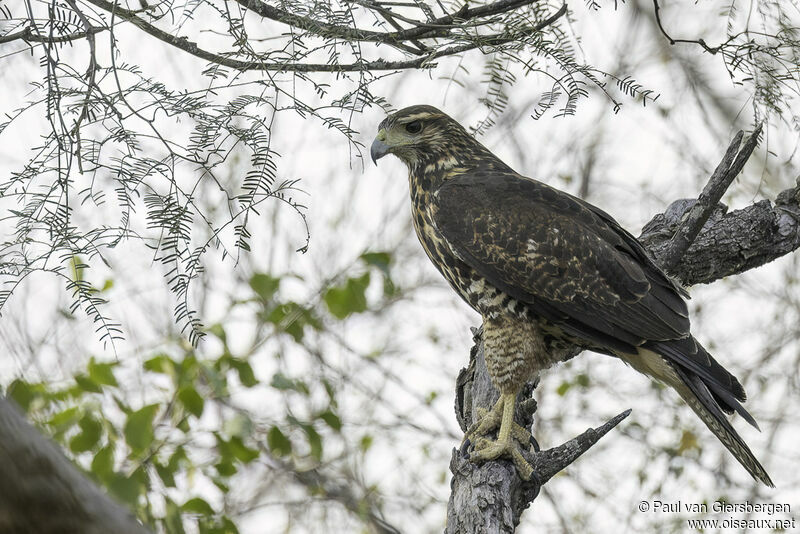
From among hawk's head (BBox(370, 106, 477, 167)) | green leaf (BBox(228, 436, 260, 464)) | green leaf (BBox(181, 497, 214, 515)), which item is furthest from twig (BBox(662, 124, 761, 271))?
green leaf (BBox(181, 497, 214, 515))

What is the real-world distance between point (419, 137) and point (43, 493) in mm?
3416

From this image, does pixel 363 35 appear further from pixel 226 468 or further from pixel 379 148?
pixel 226 468

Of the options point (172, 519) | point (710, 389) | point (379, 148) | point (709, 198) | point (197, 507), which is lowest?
point (172, 519)

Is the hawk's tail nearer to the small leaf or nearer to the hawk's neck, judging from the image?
the hawk's neck

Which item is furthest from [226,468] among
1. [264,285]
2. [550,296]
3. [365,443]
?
[365,443]

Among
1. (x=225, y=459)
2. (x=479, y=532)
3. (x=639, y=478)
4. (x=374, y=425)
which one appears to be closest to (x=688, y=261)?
(x=479, y=532)

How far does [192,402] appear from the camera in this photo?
3.55 meters

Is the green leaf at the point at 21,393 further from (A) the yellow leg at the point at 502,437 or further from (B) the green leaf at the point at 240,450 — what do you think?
(A) the yellow leg at the point at 502,437

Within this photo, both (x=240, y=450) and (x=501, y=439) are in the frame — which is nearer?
(x=501, y=439)

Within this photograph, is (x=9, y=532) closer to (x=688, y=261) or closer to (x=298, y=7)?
(x=298, y=7)

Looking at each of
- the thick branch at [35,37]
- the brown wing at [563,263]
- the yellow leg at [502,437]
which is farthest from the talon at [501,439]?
the thick branch at [35,37]

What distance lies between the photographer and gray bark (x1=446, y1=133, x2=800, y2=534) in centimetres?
325

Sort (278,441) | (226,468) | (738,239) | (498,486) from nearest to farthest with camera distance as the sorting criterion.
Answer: (498,486), (226,468), (278,441), (738,239)

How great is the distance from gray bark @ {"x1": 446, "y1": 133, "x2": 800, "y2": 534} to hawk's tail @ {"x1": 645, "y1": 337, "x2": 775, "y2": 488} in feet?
1.47
